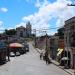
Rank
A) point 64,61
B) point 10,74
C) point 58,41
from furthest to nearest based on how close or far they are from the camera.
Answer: point 58,41 < point 64,61 < point 10,74

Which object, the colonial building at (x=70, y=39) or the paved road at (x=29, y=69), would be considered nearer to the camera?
the paved road at (x=29, y=69)

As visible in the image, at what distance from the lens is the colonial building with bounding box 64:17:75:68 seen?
53406mm

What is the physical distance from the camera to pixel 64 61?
189 feet

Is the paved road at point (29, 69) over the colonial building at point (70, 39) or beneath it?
beneath

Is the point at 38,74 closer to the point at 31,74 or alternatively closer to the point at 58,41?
the point at 31,74

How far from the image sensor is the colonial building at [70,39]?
53.4m

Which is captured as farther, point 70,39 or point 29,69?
point 70,39

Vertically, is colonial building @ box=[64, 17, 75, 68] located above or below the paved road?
above

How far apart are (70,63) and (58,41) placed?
19918mm

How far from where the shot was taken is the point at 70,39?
55.8 meters

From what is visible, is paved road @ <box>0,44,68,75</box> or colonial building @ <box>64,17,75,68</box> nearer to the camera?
paved road @ <box>0,44,68,75</box>

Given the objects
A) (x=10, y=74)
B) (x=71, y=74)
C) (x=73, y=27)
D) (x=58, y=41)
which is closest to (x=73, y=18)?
(x=73, y=27)

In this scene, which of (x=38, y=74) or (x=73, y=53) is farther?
(x=73, y=53)

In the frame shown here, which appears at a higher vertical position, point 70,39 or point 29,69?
→ point 70,39
